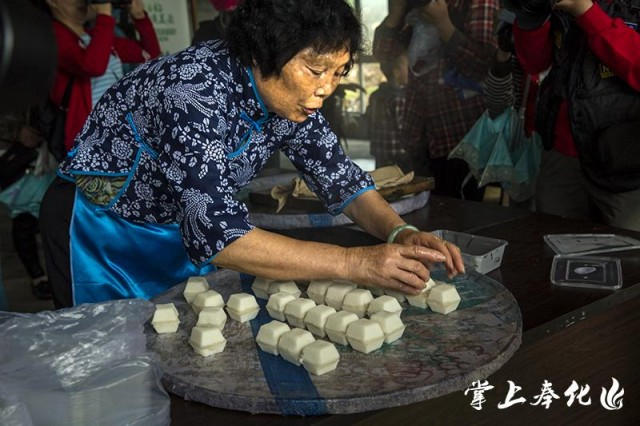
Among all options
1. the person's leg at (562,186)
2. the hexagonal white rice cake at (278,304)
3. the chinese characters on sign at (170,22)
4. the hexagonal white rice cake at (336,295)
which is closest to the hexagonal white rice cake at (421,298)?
the hexagonal white rice cake at (336,295)

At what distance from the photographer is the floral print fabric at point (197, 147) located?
1.29m

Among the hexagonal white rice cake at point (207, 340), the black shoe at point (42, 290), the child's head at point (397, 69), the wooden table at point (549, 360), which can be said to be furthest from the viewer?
Result: the black shoe at point (42, 290)

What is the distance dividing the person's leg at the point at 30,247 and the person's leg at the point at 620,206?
2.97 metres

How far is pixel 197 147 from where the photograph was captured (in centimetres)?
129

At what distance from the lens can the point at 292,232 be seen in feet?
A: 6.84

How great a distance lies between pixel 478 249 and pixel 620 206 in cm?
84

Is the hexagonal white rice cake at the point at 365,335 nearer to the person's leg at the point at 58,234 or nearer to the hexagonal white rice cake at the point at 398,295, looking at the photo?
the hexagonal white rice cake at the point at 398,295

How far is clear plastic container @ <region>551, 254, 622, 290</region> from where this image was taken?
5.11 feet

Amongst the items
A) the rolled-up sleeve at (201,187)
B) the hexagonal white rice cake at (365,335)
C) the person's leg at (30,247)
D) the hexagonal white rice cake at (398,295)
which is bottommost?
the person's leg at (30,247)

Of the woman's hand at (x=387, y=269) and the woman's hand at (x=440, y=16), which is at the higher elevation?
the woman's hand at (x=440, y=16)

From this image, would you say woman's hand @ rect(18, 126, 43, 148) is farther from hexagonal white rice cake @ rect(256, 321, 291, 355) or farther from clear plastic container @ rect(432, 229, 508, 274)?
hexagonal white rice cake @ rect(256, 321, 291, 355)

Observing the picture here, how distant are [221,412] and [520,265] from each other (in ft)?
3.18

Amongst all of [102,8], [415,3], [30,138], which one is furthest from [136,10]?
[415,3]

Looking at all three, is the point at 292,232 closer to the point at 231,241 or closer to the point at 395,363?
the point at 231,241
